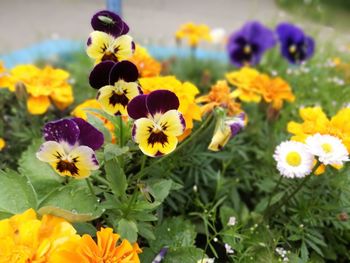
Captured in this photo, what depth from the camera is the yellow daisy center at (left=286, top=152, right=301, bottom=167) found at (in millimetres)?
835

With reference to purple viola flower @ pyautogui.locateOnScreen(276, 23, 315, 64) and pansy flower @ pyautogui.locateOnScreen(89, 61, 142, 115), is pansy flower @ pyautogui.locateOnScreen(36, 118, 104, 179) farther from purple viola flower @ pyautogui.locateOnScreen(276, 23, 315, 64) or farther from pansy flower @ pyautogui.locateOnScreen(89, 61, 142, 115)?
purple viola flower @ pyautogui.locateOnScreen(276, 23, 315, 64)

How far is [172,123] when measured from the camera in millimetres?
688

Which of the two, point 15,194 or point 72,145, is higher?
point 72,145

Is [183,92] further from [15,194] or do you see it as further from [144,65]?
[15,194]

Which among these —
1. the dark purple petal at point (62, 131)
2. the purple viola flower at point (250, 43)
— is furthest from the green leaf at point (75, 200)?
the purple viola flower at point (250, 43)

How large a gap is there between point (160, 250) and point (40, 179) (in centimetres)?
27

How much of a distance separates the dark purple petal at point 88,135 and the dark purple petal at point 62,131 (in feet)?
0.04

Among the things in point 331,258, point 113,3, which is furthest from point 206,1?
point 331,258

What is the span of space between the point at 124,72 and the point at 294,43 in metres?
0.98

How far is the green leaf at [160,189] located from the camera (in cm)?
76

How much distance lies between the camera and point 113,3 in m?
1.80

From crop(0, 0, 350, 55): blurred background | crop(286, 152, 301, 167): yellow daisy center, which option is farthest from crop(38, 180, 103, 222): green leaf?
crop(0, 0, 350, 55): blurred background

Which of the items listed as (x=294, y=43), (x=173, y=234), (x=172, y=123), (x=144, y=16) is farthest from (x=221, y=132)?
(x=144, y=16)

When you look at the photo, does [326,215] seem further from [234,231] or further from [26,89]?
[26,89]
